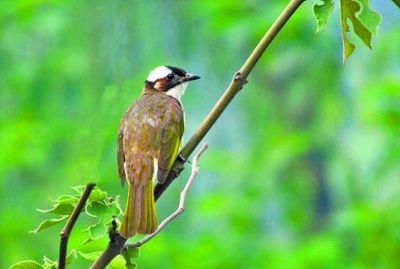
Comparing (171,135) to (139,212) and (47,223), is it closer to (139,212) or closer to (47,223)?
(139,212)

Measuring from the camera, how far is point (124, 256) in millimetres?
1758

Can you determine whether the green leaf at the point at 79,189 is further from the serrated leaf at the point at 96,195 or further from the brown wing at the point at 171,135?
the brown wing at the point at 171,135

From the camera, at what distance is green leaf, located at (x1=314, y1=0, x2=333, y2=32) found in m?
1.73

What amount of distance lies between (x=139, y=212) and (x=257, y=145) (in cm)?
748

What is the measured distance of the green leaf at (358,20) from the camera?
1.72 m

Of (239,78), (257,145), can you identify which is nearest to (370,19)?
(239,78)

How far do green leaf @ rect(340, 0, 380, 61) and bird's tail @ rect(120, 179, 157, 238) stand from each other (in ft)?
1.23

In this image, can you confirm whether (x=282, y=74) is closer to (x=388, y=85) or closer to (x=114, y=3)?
(x=388, y=85)

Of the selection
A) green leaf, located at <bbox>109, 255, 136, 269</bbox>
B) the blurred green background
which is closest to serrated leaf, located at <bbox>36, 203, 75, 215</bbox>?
green leaf, located at <bbox>109, 255, 136, 269</bbox>

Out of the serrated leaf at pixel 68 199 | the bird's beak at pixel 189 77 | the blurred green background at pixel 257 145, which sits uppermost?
the blurred green background at pixel 257 145

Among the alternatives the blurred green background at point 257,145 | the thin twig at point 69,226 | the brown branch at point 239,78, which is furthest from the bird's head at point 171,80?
the blurred green background at point 257,145

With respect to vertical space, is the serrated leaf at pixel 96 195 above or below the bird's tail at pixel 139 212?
below

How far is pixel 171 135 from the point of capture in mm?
2506

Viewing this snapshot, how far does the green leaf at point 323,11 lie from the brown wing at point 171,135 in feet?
1.99
